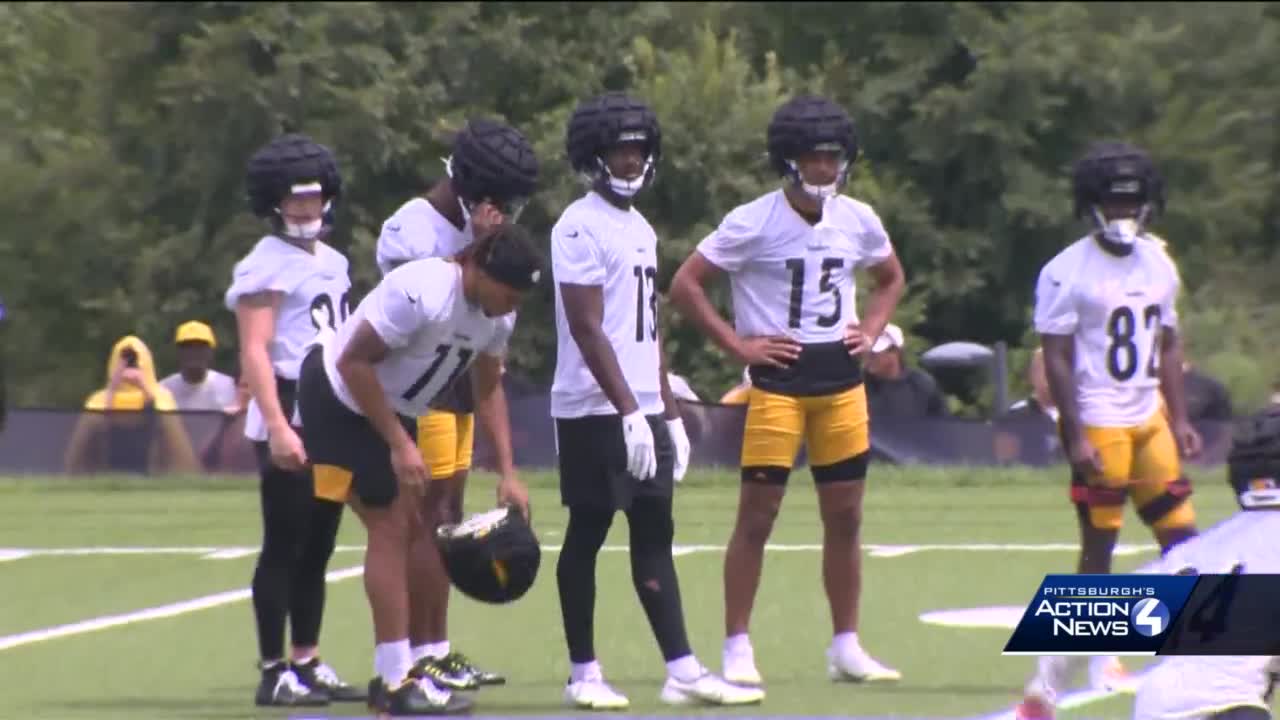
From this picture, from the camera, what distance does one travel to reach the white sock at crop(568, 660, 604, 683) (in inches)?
377

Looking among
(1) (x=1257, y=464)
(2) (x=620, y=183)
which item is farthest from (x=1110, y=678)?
(1) (x=1257, y=464)

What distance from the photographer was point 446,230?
32.6 feet

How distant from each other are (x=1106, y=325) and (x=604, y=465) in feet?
6.88

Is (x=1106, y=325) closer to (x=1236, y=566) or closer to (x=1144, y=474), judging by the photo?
(x=1144, y=474)

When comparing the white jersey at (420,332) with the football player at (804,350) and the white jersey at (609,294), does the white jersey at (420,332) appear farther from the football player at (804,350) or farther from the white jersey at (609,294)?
the football player at (804,350)

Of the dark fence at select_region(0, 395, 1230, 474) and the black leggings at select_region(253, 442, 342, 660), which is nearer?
the black leggings at select_region(253, 442, 342, 660)

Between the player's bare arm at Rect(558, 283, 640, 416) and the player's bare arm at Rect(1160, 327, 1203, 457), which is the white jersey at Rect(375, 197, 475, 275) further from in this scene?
the player's bare arm at Rect(1160, 327, 1203, 457)

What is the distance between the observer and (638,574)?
966cm

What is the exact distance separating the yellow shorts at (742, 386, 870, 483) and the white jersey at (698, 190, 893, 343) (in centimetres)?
24

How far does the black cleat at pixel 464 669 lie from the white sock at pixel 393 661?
0.49 meters

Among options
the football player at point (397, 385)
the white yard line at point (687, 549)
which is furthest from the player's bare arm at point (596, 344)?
the white yard line at point (687, 549)

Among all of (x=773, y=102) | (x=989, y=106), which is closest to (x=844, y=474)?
(x=773, y=102)

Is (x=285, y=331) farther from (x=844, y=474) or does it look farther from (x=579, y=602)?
(x=844, y=474)

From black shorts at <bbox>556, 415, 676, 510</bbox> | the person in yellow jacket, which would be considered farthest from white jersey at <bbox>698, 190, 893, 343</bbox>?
the person in yellow jacket
